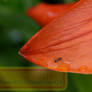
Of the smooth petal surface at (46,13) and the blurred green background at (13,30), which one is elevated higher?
the smooth petal surface at (46,13)

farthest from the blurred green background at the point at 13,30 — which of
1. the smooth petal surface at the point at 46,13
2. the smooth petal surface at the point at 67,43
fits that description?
the smooth petal surface at the point at 67,43

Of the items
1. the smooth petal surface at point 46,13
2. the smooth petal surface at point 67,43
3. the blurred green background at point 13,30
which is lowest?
the blurred green background at point 13,30

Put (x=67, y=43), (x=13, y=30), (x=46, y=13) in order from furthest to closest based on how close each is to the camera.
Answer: (x=13, y=30), (x=46, y=13), (x=67, y=43)

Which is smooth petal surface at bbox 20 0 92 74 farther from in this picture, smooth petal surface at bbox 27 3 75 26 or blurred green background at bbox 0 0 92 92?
blurred green background at bbox 0 0 92 92

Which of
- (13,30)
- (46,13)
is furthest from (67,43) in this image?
(13,30)

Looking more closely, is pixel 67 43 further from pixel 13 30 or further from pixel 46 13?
pixel 13 30

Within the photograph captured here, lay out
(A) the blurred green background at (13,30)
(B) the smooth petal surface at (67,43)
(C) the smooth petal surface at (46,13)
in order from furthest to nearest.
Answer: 1. (A) the blurred green background at (13,30)
2. (C) the smooth petal surface at (46,13)
3. (B) the smooth petal surface at (67,43)

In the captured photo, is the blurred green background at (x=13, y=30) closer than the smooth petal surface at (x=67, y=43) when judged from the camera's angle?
No

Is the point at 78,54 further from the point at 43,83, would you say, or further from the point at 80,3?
the point at 43,83

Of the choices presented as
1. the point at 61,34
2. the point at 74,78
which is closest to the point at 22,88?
the point at 74,78

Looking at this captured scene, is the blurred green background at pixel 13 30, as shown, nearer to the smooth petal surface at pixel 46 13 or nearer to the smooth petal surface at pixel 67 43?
the smooth petal surface at pixel 46 13
